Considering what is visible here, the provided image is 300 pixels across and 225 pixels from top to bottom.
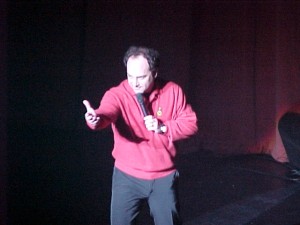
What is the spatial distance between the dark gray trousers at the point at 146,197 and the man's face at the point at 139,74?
378mm

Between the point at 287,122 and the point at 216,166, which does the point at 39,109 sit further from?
the point at 287,122

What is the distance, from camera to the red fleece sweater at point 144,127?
5.94 ft

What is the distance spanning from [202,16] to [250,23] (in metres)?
0.54

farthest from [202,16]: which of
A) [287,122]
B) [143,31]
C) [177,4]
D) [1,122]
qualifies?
[1,122]

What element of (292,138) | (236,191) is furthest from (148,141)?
(292,138)

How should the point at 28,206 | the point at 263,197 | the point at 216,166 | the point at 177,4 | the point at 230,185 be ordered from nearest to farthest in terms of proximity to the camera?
1. the point at 28,206
2. the point at 263,197
3. the point at 230,185
4. the point at 216,166
5. the point at 177,4

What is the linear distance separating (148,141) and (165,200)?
248mm

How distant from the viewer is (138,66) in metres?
1.71

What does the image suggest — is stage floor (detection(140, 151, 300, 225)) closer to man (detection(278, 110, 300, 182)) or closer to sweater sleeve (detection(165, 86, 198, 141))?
man (detection(278, 110, 300, 182))

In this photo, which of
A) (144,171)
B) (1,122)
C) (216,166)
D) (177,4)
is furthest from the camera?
(177,4)

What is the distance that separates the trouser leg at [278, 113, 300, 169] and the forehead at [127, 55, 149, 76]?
283 centimetres

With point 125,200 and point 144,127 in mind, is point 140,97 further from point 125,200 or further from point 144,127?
point 125,200

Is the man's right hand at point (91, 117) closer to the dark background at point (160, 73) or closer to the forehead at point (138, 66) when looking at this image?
the forehead at point (138, 66)

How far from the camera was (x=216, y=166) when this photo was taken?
468cm
